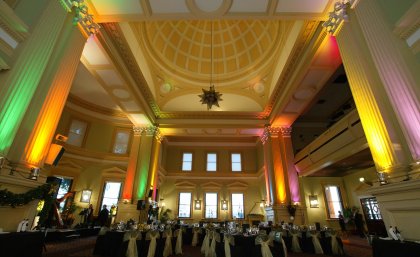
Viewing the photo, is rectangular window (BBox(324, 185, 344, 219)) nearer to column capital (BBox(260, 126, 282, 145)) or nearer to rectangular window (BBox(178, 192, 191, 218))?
column capital (BBox(260, 126, 282, 145))

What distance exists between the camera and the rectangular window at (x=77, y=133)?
518 inches

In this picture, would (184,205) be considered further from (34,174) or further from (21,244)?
(21,244)

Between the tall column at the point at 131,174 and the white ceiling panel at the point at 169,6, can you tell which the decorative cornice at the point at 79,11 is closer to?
the white ceiling panel at the point at 169,6

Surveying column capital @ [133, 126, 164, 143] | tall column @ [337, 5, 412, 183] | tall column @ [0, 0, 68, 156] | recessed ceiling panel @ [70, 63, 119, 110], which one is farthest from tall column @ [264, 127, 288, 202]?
tall column @ [0, 0, 68, 156]

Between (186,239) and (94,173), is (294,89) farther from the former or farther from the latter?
(94,173)

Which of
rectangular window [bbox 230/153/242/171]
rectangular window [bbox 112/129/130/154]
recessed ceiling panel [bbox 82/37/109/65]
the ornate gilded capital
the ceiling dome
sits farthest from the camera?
rectangular window [bbox 230/153/242/171]

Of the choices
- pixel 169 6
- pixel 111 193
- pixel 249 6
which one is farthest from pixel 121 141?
pixel 249 6

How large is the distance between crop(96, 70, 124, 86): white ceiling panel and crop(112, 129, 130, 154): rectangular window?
255 inches

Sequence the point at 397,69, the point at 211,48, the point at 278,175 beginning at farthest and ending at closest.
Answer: the point at 211,48 < the point at 278,175 < the point at 397,69

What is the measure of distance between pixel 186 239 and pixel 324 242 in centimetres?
544

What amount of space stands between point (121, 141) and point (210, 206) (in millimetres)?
8663

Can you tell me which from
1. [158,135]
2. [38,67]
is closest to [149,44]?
[158,135]

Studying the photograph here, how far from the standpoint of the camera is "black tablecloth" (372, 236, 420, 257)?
2828 millimetres

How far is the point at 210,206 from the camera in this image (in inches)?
655
